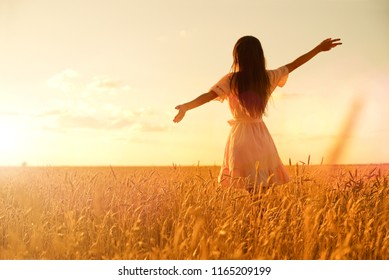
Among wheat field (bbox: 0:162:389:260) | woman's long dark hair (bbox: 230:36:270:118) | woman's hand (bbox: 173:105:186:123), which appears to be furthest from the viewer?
woman's long dark hair (bbox: 230:36:270:118)

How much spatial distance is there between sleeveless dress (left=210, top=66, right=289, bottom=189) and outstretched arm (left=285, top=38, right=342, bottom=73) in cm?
28

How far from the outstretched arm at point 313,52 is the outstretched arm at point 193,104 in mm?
840

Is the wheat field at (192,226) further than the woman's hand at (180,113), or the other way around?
the woman's hand at (180,113)

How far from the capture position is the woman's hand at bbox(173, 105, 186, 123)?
3887mm

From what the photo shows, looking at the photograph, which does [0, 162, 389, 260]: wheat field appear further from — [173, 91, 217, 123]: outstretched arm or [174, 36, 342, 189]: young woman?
[173, 91, 217, 123]: outstretched arm

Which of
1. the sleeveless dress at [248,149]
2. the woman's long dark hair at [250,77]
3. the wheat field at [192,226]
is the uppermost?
the woman's long dark hair at [250,77]

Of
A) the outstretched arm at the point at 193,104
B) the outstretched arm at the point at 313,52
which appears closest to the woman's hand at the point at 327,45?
the outstretched arm at the point at 313,52

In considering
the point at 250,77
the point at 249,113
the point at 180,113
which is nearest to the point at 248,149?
the point at 249,113

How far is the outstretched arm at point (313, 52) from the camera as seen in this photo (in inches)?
174

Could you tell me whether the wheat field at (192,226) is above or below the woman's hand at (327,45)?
below

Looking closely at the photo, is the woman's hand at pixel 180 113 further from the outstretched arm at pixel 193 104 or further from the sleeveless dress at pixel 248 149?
the sleeveless dress at pixel 248 149

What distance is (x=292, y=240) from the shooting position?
3168 millimetres

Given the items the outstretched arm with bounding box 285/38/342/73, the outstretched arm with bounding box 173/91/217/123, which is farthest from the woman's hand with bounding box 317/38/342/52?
the outstretched arm with bounding box 173/91/217/123
